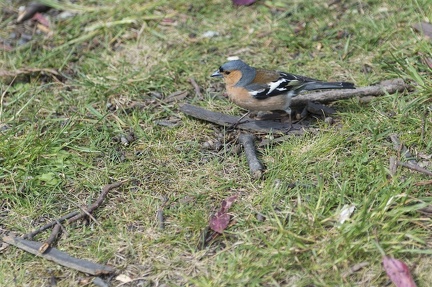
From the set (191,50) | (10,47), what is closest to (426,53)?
(191,50)

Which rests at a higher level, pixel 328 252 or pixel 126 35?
pixel 126 35

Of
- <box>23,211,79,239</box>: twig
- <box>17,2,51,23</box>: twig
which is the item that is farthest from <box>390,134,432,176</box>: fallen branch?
<box>17,2,51,23</box>: twig

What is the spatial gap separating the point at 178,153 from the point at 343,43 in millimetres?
2110

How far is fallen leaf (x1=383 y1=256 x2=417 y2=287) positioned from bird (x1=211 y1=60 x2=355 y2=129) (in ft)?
5.51

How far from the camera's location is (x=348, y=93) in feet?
16.7

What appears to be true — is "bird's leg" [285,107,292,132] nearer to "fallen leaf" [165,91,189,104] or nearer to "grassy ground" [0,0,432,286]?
"grassy ground" [0,0,432,286]

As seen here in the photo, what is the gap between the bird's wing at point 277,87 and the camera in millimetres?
5008

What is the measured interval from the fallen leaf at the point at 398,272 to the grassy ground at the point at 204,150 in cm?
7

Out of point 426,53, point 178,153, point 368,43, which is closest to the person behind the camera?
point 178,153

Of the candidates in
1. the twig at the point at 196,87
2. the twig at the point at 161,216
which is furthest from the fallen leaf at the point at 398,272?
the twig at the point at 196,87

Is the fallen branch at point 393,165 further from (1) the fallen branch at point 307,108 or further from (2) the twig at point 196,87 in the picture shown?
(2) the twig at point 196,87

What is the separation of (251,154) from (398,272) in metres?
1.50

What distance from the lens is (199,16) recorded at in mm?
6582

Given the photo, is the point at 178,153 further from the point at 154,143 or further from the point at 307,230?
the point at 307,230
